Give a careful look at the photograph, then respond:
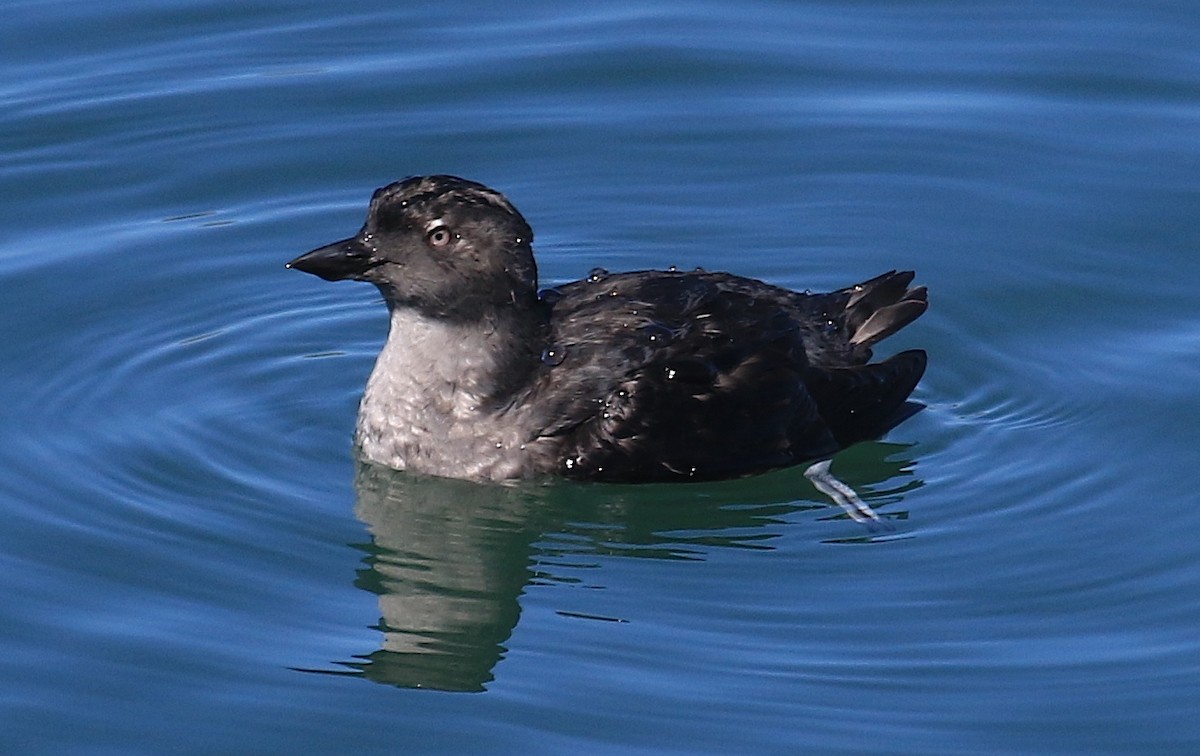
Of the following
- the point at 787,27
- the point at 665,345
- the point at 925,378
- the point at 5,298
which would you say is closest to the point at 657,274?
the point at 665,345

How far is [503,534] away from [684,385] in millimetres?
1024

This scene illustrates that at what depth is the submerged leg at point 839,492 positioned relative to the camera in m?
10.1

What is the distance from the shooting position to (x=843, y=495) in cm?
1033

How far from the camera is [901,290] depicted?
11211 mm

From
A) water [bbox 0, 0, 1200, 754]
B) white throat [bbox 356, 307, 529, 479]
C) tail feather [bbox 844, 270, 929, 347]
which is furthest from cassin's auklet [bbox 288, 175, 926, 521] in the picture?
tail feather [bbox 844, 270, 929, 347]

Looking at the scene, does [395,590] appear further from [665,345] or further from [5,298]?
[5,298]

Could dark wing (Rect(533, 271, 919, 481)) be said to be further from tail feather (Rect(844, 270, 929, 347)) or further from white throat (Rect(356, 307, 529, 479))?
tail feather (Rect(844, 270, 929, 347))

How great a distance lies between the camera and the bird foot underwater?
10051 millimetres

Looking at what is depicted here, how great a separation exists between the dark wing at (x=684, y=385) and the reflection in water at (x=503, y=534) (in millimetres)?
128

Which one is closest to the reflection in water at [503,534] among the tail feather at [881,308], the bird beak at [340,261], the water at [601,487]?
the water at [601,487]

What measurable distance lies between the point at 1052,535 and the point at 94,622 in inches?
153

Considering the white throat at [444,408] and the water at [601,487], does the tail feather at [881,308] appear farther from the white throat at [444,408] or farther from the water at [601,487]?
the white throat at [444,408]

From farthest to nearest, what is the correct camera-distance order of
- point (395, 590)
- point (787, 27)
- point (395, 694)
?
point (787, 27) < point (395, 590) < point (395, 694)

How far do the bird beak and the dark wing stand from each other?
0.92 metres
